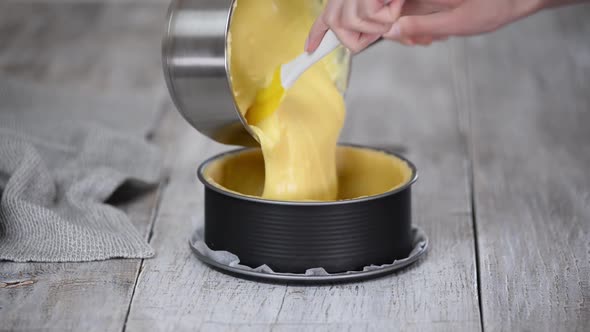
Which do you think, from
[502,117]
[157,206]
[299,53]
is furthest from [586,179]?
[157,206]

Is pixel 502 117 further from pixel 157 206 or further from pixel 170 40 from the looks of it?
pixel 170 40

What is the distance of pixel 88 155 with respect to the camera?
6.49ft

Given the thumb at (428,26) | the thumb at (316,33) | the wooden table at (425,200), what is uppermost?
the thumb at (316,33)

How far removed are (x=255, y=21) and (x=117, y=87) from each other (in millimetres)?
1225

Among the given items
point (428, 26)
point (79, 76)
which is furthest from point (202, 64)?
point (79, 76)

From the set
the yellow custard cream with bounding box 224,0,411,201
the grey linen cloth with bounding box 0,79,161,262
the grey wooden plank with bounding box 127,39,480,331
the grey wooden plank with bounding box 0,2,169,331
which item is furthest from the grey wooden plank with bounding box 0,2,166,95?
the yellow custard cream with bounding box 224,0,411,201

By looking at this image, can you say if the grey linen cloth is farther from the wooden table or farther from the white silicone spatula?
the white silicone spatula

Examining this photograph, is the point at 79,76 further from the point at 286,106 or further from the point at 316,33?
the point at 316,33

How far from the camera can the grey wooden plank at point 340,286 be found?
135 cm

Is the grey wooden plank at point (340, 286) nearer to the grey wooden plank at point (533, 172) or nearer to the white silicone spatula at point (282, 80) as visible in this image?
the grey wooden plank at point (533, 172)

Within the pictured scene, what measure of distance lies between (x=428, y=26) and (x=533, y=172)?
468 millimetres

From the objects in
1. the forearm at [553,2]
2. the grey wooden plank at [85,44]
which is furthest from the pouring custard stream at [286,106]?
the grey wooden plank at [85,44]

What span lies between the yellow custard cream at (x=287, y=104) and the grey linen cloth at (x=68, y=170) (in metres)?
0.25

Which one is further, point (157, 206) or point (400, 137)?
point (400, 137)
